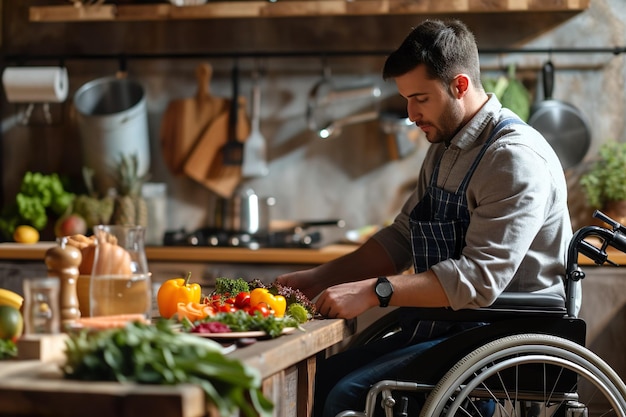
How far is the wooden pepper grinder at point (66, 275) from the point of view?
73.9 inches

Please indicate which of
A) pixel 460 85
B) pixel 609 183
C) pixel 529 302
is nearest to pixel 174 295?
pixel 529 302

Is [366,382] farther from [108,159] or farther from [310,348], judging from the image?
[108,159]

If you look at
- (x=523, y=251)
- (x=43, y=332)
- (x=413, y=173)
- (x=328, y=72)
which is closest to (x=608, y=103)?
(x=413, y=173)

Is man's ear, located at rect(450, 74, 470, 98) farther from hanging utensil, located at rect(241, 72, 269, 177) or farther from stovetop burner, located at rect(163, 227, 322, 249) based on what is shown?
hanging utensil, located at rect(241, 72, 269, 177)

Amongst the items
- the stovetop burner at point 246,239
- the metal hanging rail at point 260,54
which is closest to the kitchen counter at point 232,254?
the stovetop burner at point 246,239

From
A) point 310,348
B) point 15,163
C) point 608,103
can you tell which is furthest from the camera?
point 15,163

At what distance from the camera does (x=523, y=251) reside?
2.34 meters

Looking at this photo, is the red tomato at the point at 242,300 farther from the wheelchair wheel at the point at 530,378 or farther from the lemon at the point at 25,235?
the lemon at the point at 25,235

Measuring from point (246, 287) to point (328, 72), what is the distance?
2.28 meters

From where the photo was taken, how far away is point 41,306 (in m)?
1.74

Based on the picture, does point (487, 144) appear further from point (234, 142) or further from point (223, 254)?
point (234, 142)

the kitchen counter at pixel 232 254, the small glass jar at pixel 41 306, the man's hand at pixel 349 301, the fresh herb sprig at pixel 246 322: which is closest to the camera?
the small glass jar at pixel 41 306

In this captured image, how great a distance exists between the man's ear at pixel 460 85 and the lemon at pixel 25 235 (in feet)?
8.41

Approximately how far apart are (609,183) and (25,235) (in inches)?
106
